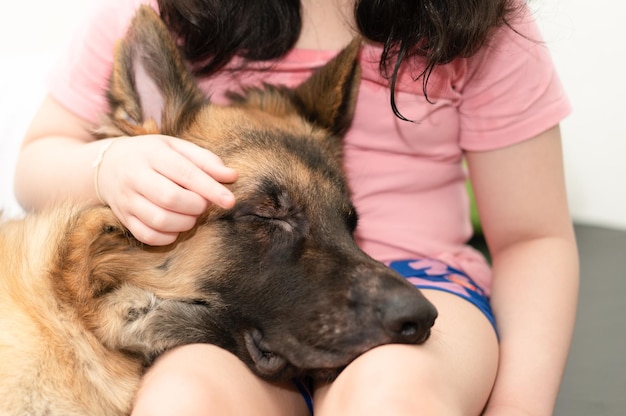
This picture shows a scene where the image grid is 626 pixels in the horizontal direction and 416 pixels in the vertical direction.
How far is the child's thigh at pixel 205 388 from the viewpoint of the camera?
52.4 inches

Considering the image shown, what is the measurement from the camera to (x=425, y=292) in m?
1.90

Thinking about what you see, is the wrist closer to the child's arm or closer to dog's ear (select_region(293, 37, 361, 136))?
dog's ear (select_region(293, 37, 361, 136))

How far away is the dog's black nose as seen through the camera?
139cm

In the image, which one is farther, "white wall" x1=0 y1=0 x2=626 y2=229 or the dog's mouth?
"white wall" x1=0 y1=0 x2=626 y2=229

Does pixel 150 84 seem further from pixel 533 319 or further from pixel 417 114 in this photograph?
pixel 533 319

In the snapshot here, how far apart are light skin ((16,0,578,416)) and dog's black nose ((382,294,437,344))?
4cm

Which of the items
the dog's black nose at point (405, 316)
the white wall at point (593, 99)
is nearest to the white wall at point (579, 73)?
the white wall at point (593, 99)

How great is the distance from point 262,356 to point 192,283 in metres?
0.21

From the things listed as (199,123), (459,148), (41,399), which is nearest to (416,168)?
(459,148)

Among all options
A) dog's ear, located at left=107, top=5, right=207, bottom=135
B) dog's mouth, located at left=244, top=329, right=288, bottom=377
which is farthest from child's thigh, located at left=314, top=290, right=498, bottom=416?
dog's ear, located at left=107, top=5, right=207, bottom=135

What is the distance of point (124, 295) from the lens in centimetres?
156

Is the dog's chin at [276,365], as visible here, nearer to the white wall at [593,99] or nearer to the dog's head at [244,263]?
the dog's head at [244,263]

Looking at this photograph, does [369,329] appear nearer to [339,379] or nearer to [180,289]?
[339,379]

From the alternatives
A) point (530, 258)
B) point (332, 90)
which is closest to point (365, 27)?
point (332, 90)
